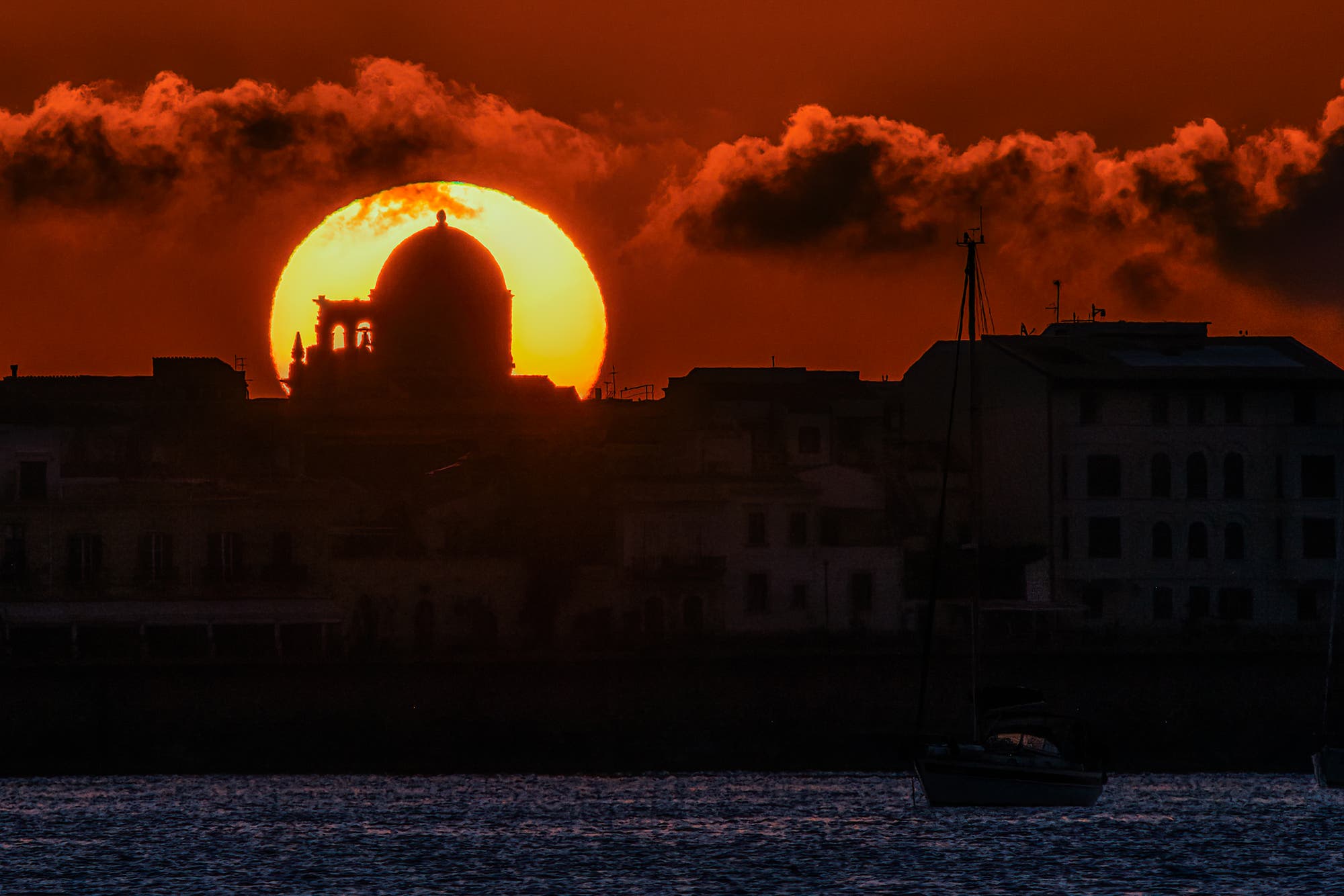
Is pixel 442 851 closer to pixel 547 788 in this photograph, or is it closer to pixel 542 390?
pixel 547 788

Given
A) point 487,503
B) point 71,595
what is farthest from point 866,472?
point 71,595

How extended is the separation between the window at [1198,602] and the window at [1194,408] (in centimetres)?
558

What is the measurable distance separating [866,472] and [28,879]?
1610 inches

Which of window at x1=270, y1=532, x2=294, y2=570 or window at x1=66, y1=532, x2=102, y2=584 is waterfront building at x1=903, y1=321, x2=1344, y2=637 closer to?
window at x1=270, y1=532, x2=294, y2=570

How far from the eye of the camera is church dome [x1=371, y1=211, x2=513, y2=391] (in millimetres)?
106625

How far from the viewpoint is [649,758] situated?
245 ft

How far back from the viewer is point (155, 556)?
8762 centimetres

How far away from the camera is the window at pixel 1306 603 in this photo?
94.0 meters

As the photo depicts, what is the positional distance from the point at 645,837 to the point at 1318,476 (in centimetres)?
4034

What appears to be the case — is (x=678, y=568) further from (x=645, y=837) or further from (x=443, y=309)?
(x=645, y=837)

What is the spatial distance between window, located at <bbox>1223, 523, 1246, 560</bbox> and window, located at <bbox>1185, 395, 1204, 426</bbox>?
3711 millimetres

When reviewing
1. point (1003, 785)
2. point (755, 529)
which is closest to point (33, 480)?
point (755, 529)

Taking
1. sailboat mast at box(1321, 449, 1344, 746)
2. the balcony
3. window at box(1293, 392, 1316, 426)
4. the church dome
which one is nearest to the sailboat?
sailboat mast at box(1321, 449, 1344, 746)

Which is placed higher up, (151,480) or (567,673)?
(151,480)
